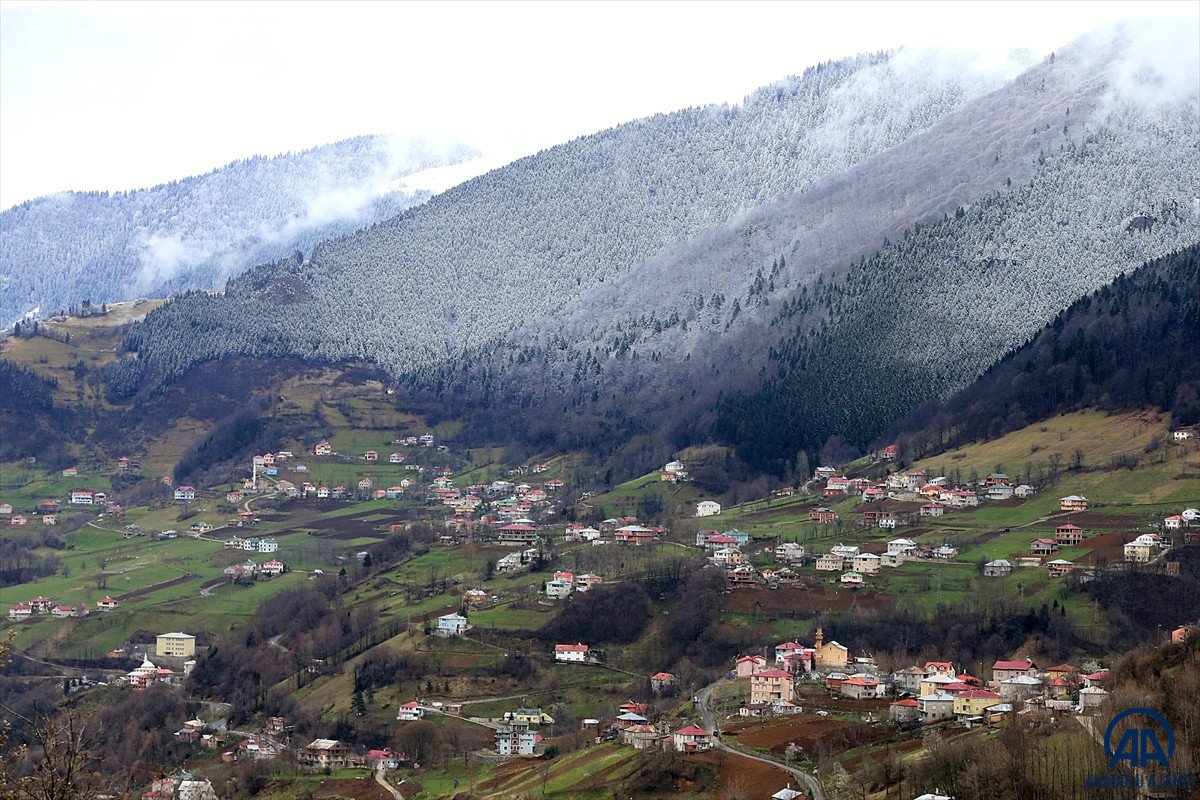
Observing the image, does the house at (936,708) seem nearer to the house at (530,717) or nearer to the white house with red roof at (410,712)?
the house at (530,717)

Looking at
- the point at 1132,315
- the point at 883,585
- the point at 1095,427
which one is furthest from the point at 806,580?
the point at 1132,315

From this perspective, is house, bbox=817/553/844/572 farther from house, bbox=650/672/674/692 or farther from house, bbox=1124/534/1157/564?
house, bbox=650/672/674/692

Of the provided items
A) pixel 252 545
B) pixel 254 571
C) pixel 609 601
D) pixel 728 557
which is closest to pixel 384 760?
pixel 609 601

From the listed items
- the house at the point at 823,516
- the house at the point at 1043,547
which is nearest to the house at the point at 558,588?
the house at the point at 823,516

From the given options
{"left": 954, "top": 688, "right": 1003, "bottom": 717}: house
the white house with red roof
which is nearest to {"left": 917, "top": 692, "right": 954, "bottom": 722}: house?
{"left": 954, "top": 688, "right": 1003, "bottom": 717}: house

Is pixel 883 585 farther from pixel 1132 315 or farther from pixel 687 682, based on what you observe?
pixel 1132 315

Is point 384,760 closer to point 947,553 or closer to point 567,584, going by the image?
point 567,584
